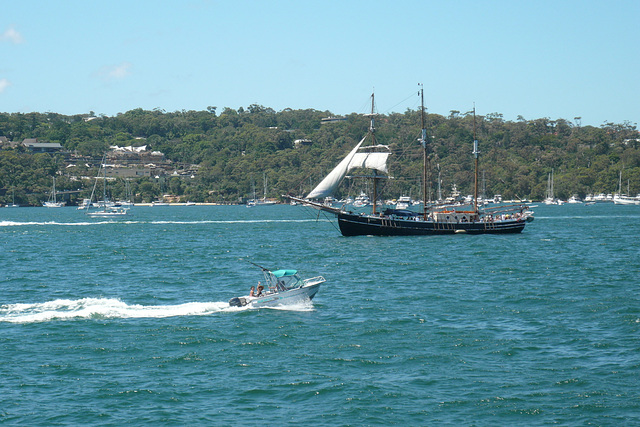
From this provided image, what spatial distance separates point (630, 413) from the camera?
82.5 feet

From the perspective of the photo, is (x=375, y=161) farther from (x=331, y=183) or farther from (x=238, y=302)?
(x=238, y=302)

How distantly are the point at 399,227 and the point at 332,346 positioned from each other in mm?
62295

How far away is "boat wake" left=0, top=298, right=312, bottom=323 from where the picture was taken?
40.0 m

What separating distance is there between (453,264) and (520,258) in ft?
27.0

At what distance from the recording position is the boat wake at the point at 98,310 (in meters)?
40.0

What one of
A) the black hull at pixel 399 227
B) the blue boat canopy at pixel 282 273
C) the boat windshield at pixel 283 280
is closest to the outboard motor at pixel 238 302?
the boat windshield at pixel 283 280

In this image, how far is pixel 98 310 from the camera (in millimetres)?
41125

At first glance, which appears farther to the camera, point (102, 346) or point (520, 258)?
point (520, 258)

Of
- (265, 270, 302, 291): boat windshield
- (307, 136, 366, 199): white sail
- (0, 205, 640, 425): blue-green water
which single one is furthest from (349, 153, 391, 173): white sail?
(265, 270, 302, 291): boat windshield

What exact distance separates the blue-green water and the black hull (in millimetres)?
28930

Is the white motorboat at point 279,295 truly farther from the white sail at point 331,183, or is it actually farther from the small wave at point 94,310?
the white sail at point 331,183

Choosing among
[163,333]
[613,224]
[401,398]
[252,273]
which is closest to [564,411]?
[401,398]

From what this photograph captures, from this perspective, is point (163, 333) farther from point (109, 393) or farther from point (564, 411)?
point (564, 411)

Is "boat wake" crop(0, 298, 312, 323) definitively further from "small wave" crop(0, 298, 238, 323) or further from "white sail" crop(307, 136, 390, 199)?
"white sail" crop(307, 136, 390, 199)
